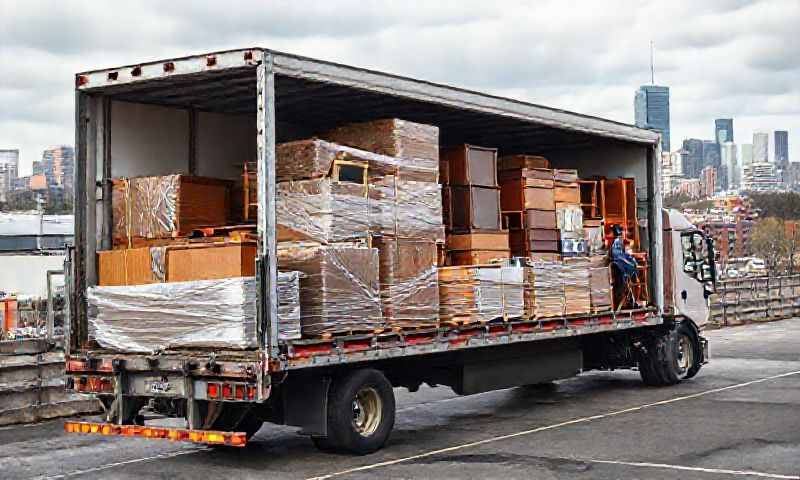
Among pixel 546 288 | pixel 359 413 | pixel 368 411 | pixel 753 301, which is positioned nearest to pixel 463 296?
pixel 546 288

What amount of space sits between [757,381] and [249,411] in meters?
9.14

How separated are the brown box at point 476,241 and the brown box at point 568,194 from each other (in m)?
1.77

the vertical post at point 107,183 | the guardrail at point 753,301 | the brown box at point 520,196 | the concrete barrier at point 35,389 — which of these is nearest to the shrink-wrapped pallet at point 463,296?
the brown box at point 520,196

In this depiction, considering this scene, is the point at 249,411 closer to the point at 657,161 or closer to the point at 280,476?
the point at 280,476

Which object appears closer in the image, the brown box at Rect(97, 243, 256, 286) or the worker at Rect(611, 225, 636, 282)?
the brown box at Rect(97, 243, 256, 286)

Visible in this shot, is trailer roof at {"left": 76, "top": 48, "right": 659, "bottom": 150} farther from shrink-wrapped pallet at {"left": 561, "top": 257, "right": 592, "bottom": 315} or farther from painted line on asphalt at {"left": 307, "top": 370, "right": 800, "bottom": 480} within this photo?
painted line on asphalt at {"left": 307, "top": 370, "right": 800, "bottom": 480}

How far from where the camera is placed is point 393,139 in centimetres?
1088

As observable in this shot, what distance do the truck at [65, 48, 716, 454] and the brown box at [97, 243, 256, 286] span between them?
0.35 m

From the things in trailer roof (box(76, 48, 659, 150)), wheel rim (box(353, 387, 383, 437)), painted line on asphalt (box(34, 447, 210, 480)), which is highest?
trailer roof (box(76, 48, 659, 150))

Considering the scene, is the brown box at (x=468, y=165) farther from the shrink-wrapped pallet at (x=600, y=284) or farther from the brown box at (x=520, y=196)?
the shrink-wrapped pallet at (x=600, y=284)

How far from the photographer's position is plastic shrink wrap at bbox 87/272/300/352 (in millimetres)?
9078

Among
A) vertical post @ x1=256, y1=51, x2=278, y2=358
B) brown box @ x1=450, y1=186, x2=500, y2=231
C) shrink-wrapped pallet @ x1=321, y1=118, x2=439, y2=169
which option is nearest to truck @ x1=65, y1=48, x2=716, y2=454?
vertical post @ x1=256, y1=51, x2=278, y2=358

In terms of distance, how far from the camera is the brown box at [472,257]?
12.1 metres

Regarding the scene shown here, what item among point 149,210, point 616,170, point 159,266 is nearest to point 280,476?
point 159,266
